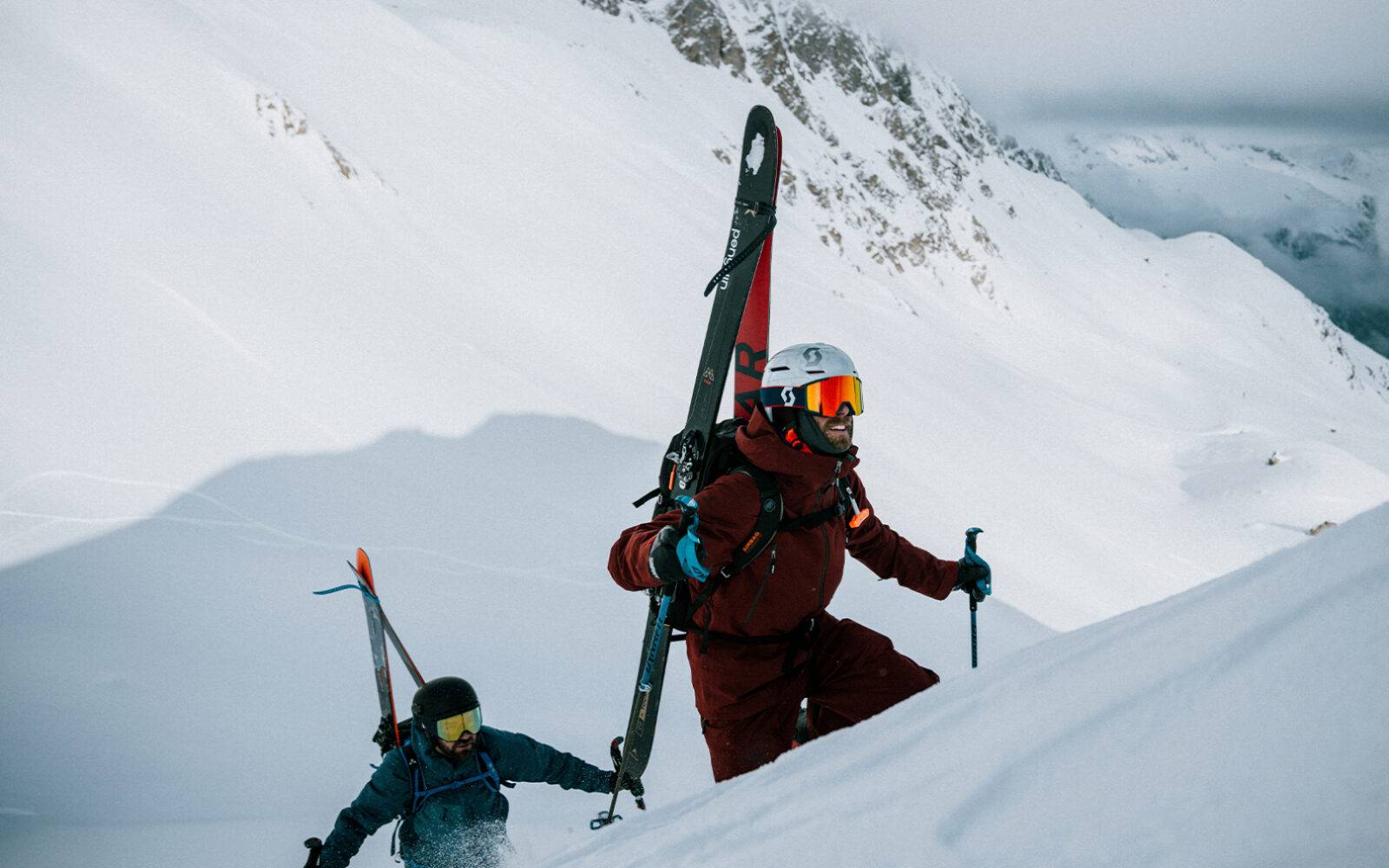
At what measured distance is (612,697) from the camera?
5703 millimetres

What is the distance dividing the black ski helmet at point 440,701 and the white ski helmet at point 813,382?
169cm

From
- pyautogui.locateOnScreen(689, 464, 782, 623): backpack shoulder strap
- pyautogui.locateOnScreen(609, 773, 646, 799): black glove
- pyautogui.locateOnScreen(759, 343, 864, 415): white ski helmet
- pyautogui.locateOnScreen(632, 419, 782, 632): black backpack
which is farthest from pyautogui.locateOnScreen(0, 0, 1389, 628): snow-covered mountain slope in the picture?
pyautogui.locateOnScreen(759, 343, 864, 415): white ski helmet

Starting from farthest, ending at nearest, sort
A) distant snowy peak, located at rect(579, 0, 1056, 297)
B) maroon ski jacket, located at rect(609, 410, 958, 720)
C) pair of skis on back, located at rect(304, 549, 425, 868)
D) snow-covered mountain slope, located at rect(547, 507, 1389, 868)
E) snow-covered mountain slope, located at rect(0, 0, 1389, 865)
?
1. distant snowy peak, located at rect(579, 0, 1056, 297)
2. snow-covered mountain slope, located at rect(0, 0, 1389, 865)
3. pair of skis on back, located at rect(304, 549, 425, 868)
4. maroon ski jacket, located at rect(609, 410, 958, 720)
5. snow-covered mountain slope, located at rect(547, 507, 1389, 868)

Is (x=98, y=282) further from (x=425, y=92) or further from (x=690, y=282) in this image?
(x=425, y=92)

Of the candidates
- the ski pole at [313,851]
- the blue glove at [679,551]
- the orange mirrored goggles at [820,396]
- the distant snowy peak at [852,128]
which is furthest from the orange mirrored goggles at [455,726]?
the distant snowy peak at [852,128]

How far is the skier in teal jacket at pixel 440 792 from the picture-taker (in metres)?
3.46

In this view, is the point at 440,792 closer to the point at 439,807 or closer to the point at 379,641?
the point at 439,807

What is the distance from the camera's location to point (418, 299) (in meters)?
10.1

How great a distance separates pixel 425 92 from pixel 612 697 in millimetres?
18706

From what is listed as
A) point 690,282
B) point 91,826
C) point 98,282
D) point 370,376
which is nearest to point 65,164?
point 98,282

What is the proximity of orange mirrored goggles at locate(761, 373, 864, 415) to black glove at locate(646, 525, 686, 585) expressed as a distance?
62 centimetres

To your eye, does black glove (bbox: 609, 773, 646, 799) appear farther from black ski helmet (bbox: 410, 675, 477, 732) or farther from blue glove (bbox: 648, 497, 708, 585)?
blue glove (bbox: 648, 497, 708, 585)

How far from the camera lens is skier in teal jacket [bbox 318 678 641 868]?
3.46 metres

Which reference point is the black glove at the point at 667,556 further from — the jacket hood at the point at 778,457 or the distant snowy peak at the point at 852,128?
the distant snowy peak at the point at 852,128
